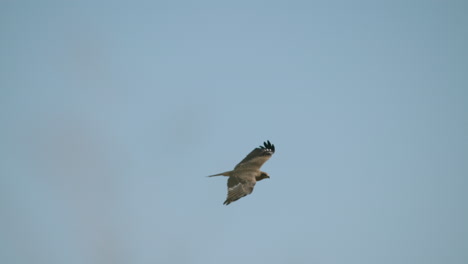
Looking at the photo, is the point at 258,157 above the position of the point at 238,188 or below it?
above

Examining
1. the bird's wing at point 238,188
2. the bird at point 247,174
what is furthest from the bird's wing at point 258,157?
the bird's wing at point 238,188

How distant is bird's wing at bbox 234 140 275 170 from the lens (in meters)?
25.6

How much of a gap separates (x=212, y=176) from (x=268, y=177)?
3.55 metres

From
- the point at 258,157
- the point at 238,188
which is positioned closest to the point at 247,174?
the point at 238,188

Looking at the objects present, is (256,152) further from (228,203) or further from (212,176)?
(228,203)

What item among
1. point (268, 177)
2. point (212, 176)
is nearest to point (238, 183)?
point (212, 176)

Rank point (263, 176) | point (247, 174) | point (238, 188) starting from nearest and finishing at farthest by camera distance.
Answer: point (238, 188)
point (247, 174)
point (263, 176)

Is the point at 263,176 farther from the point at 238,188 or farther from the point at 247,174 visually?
the point at 238,188

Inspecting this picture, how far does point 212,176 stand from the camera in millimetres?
23172

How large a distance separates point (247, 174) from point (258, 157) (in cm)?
336

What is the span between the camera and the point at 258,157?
2677 centimetres

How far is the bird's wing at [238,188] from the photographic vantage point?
70.2ft

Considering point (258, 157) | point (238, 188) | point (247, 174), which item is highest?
point (258, 157)

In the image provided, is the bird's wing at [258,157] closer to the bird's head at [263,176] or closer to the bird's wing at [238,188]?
the bird's head at [263,176]
